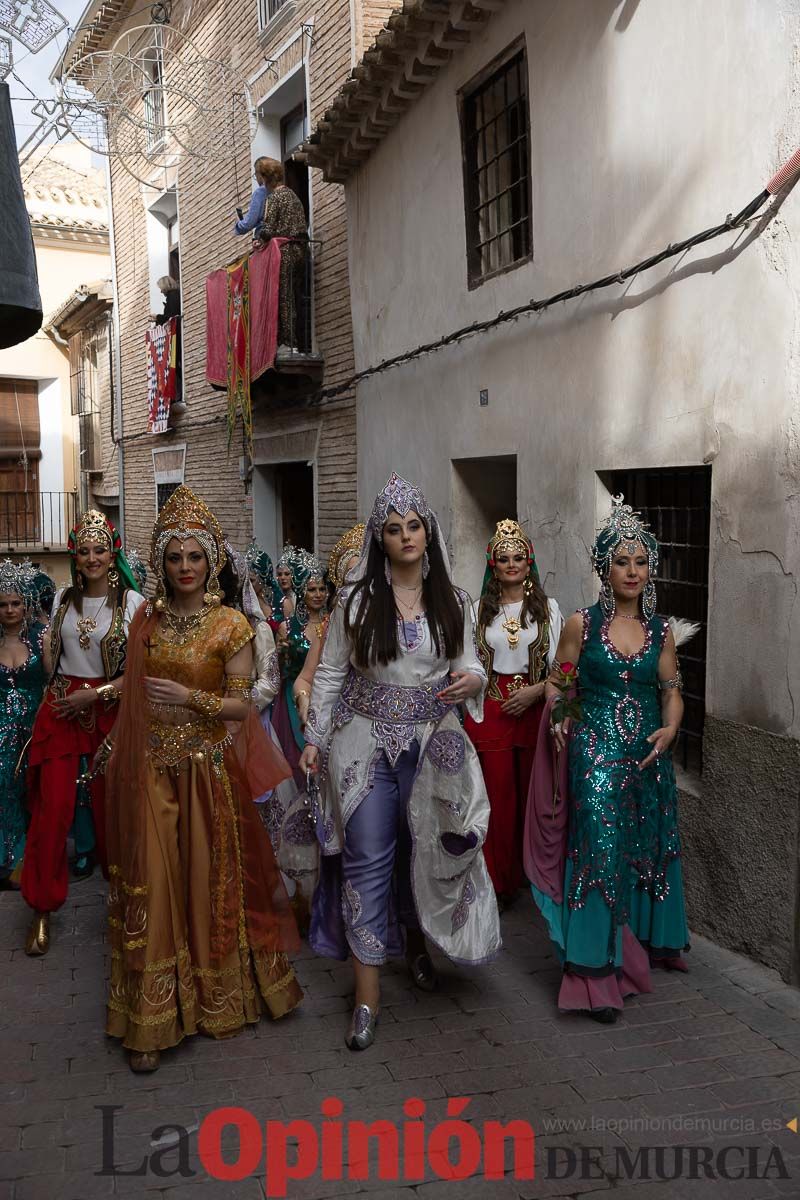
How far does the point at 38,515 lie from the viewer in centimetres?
2327

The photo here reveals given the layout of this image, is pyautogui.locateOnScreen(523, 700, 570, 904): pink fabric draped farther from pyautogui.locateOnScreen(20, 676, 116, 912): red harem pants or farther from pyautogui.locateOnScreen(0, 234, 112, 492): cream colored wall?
pyautogui.locateOnScreen(0, 234, 112, 492): cream colored wall

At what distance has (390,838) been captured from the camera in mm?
4285

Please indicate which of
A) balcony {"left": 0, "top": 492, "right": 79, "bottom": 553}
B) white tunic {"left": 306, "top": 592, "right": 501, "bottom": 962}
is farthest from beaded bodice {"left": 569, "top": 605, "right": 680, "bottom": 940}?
balcony {"left": 0, "top": 492, "right": 79, "bottom": 553}

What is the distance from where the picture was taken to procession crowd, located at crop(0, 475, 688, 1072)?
420cm

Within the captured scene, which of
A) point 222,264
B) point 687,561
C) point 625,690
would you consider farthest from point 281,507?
point 625,690

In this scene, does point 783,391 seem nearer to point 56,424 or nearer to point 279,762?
point 279,762

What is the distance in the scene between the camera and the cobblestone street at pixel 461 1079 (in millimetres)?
3340

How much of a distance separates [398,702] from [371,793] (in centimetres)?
39

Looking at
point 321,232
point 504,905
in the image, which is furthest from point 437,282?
point 504,905

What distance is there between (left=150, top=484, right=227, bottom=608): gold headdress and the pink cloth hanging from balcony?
7.44m

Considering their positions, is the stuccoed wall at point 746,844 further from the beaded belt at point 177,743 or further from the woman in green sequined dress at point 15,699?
the woman in green sequined dress at point 15,699

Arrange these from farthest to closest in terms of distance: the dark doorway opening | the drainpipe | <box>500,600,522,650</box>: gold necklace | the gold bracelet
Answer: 1. the drainpipe
2. the dark doorway opening
3. <box>500,600,522,650</box>: gold necklace
4. the gold bracelet

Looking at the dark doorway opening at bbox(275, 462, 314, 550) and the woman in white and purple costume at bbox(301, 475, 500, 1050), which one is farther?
the dark doorway opening at bbox(275, 462, 314, 550)

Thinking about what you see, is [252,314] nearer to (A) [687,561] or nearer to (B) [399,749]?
(A) [687,561]
